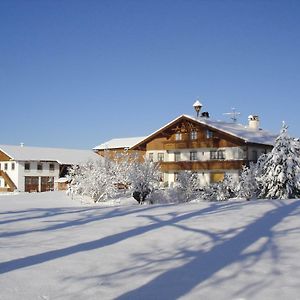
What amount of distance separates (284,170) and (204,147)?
17.9 m

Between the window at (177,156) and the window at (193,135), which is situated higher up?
the window at (193,135)

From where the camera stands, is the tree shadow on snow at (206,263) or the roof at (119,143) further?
the roof at (119,143)

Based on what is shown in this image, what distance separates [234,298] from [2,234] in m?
6.61

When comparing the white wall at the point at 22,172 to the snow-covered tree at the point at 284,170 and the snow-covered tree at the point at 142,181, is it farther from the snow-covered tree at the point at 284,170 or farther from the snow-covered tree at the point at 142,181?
the snow-covered tree at the point at 284,170

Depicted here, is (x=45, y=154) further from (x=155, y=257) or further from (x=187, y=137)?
(x=155, y=257)

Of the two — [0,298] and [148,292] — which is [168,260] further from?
[0,298]

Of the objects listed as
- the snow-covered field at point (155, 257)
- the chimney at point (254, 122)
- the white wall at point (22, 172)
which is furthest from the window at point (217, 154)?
the snow-covered field at point (155, 257)

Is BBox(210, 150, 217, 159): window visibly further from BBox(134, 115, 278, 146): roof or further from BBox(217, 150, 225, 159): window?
BBox(134, 115, 278, 146): roof

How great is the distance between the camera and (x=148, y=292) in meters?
6.21

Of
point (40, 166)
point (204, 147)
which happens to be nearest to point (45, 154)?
point (40, 166)

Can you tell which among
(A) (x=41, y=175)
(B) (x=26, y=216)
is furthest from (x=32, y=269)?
(A) (x=41, y=175)

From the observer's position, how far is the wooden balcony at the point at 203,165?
41.7 meters

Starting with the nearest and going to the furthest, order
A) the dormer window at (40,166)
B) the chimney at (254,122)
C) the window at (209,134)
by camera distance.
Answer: the window at (209,134)
the chimney at (254,122)
the dormer window at (40,166)

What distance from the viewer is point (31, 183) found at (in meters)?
61.8
